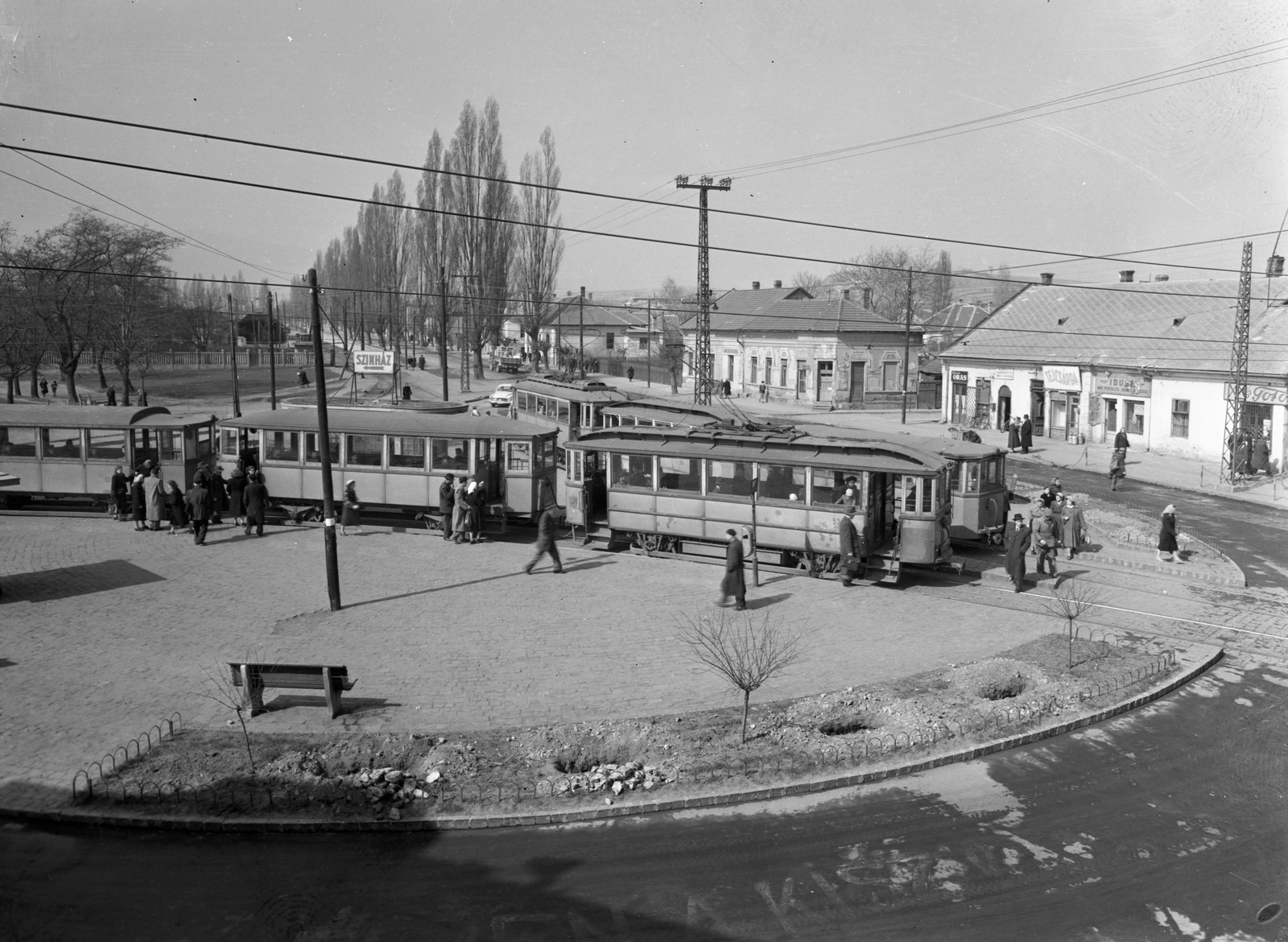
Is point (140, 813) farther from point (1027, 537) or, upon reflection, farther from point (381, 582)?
point (1027, 537)

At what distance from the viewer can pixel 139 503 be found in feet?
77.3

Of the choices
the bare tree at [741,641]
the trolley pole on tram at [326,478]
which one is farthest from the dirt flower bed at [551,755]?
the trolley pole on tram at [326,478]

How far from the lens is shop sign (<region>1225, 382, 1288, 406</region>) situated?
33.7m

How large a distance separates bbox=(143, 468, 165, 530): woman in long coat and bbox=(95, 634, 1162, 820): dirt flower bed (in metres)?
13.5

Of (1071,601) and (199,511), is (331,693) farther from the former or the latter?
(1071,601)

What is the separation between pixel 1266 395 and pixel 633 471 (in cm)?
2498

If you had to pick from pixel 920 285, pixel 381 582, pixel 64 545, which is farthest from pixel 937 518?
pixel 920 285

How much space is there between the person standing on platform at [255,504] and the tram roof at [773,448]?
7.30 m

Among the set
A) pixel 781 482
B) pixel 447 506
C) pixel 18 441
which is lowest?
pixel 447 506

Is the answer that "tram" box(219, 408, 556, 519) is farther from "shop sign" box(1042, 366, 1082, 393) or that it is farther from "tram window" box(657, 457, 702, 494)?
"shop sign" box(1042, 366, 1082, 393)

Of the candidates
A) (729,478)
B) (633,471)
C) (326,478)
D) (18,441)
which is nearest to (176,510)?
(18,441)

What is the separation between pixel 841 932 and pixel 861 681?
19.8ft

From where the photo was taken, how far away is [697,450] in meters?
20.9

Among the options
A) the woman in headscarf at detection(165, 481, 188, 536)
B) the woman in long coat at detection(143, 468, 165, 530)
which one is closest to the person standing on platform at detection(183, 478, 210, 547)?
the woman in headscarf at detection(165, 481, 188, 536)
